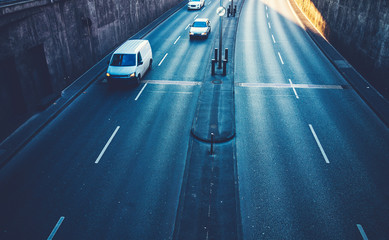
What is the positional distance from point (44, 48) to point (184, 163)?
33.8ft

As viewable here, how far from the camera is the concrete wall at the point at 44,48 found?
12719 mm

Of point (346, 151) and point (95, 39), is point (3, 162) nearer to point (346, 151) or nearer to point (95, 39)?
point (95, 39)

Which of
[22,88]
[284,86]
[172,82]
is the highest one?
[22,88]

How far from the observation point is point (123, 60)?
17672 mm

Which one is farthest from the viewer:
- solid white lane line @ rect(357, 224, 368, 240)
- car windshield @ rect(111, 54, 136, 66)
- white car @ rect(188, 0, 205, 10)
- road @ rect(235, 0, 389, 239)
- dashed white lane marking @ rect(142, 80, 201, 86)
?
white car @ rect(188, 0, 205, 10)

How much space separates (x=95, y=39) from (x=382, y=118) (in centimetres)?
1895

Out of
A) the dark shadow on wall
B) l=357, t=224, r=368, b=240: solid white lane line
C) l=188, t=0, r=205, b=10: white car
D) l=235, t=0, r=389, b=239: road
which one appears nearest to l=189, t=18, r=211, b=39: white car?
l=235, t=0, r=389, b=239: road

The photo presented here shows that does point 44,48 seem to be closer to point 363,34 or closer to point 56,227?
point 56,227

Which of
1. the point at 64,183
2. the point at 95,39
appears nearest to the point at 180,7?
the point at 95,39

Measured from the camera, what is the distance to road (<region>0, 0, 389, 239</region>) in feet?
27.9

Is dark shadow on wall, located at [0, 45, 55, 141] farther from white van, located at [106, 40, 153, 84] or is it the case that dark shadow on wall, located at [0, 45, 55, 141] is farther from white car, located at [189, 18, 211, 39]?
white car, located at [189, 18, 211, 39]

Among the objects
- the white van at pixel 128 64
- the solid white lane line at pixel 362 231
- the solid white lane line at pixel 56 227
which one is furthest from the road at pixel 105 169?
the solid white lane line at pixel 362 231

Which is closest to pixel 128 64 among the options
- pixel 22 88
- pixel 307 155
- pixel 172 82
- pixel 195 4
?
pixel 172 82

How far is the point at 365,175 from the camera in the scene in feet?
33.9
